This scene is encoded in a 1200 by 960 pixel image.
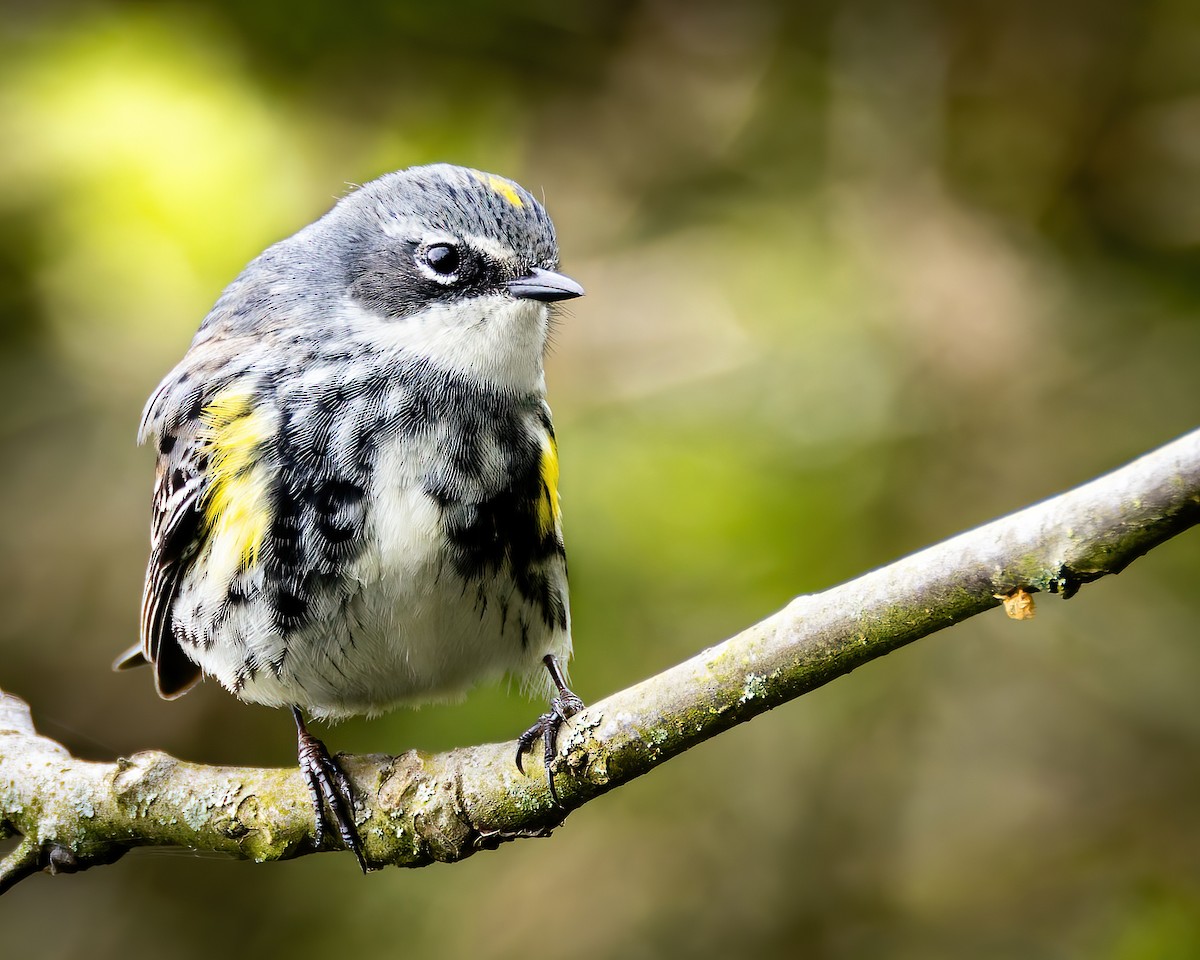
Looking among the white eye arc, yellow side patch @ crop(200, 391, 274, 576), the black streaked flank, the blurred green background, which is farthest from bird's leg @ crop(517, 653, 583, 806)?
the blurred green background

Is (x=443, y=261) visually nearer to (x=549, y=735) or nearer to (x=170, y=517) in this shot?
(x=170, y=517)

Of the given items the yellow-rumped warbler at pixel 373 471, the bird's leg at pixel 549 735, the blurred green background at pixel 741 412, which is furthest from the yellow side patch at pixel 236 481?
the blurred green background at pixel 741 412

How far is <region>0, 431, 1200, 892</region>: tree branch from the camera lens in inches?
79.7

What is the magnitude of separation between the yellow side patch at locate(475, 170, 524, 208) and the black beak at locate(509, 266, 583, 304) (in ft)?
0.82

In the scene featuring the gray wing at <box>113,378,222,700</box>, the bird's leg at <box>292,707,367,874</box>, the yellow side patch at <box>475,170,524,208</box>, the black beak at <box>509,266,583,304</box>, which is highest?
the yellow side patch at <box>475,170,524,208</box>

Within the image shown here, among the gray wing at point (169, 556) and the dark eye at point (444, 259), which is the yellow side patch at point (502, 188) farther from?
the gray wing at point (169, 556)

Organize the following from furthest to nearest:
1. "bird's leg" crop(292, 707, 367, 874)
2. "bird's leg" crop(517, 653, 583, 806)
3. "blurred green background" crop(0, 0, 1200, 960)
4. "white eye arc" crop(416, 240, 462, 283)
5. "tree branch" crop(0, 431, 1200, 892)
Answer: "blurred green background" crop(0, 0, 1200, 960) → "white eye arc" crop(416, 240, 462, 283) → "bird's leg" crop(292, 707, 367, 874) → "bird's leg" crop(517, 653, 583, 806) → "tree branch" crop(0, 431, 1200, 892)

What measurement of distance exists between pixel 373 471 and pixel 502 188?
0.92 metres

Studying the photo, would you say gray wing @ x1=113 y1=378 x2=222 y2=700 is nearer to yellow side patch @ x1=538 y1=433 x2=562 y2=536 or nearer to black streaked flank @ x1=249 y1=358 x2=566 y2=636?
black streaked flank @ x1=249 y1=358 x2=566 y2=636

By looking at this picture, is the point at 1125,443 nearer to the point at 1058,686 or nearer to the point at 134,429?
the point at 1058,686

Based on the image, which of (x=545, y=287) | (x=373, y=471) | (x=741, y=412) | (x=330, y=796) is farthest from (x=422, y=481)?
(x=741, y=412)

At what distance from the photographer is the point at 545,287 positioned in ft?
11.4

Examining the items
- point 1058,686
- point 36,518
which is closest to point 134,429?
point 36,518

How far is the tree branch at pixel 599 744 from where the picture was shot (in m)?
2.02
